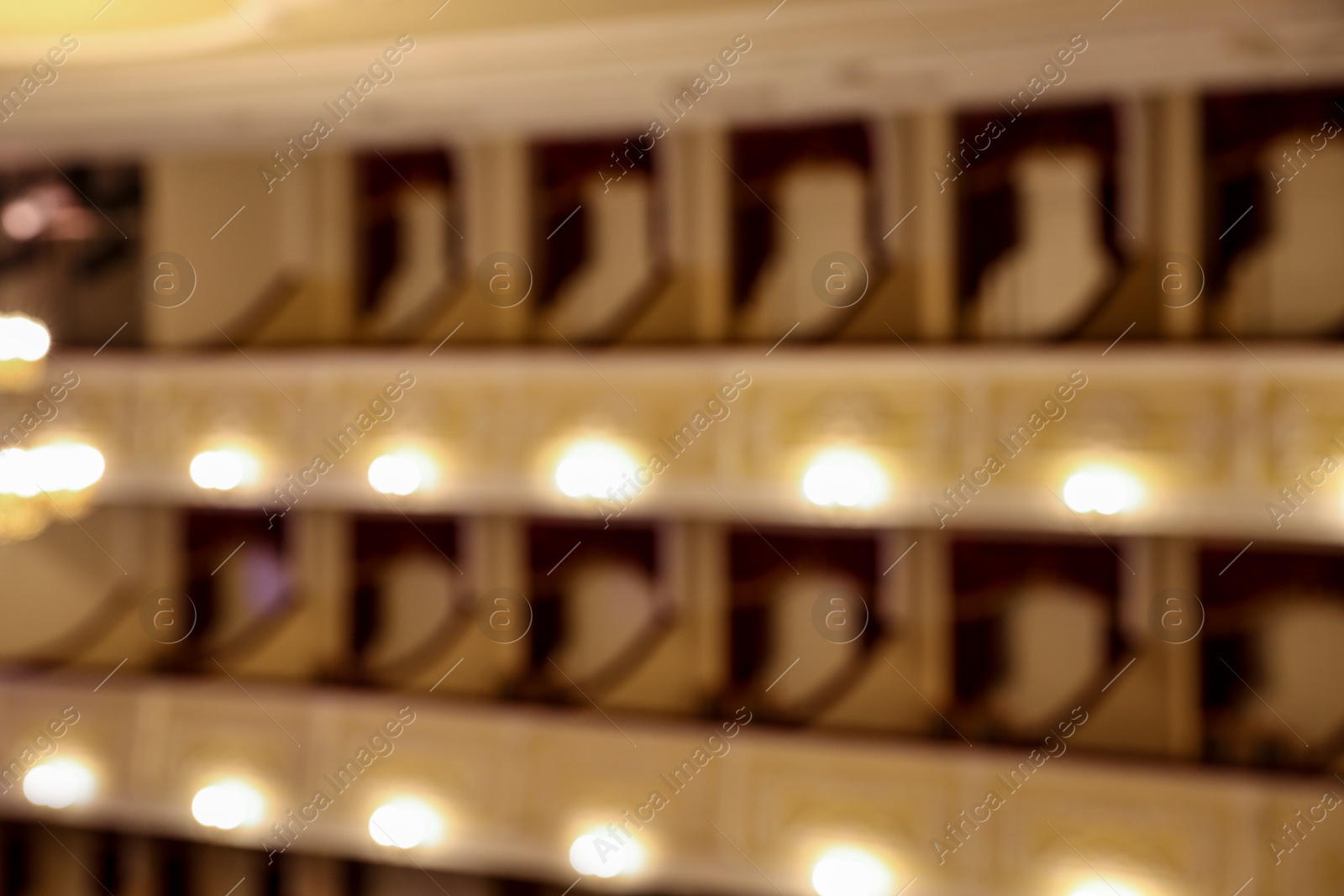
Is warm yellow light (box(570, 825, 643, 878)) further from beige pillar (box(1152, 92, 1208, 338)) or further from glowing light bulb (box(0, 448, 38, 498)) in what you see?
beige pillar (box(1152, 92, 1208, 338))

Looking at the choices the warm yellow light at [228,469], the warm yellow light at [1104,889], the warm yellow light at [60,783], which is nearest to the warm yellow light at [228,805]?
the warm yellow light at [60,783]

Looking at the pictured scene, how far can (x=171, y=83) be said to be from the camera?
20.5 ft

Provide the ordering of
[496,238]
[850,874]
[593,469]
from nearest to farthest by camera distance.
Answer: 1. [850,874]
2. [593,469]
3. [496,238]

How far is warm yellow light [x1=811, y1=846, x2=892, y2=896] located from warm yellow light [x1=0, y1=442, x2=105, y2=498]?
4706 mm

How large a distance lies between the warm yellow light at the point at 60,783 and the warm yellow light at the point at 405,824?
7.55 ft

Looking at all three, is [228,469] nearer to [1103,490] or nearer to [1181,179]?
[1103,490]

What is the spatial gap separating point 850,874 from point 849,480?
2.44m

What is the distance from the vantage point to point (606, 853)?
6445 millimetres

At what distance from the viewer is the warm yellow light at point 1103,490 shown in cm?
575

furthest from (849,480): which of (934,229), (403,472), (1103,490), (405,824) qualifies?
(405,824)

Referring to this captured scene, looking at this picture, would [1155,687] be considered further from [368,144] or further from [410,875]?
[368,144]

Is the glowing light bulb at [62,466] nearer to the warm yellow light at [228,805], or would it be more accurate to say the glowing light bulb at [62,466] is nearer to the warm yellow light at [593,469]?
the warm yellow light at [593,469]

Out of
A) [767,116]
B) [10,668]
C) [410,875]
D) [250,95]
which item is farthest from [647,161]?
[10,668]

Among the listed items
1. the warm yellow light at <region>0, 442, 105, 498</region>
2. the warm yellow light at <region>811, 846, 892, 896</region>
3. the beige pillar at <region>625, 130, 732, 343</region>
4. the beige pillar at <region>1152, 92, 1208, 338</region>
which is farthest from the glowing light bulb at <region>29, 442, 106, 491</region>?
the beige pillar at <region>1152, 92, 1208, 338</region>
